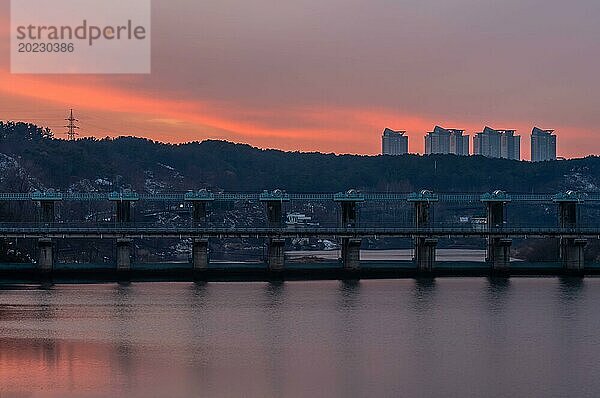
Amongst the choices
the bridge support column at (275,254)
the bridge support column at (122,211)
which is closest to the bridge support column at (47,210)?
the bridge support column at (122,211)

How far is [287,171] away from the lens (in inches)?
7180

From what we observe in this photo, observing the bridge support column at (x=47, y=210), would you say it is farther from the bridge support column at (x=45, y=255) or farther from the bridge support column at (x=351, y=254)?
the bridge support column at (x=351, y=254)

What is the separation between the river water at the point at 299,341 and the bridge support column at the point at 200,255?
173 inches

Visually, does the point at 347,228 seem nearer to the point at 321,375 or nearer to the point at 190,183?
the point at 321,375

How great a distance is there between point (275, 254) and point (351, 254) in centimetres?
525

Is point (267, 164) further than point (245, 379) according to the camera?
Yes

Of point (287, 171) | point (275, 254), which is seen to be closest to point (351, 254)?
point (275, 254)

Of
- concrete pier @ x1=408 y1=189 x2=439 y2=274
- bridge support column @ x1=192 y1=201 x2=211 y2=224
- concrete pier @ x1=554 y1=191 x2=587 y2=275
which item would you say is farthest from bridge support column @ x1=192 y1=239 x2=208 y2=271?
concrete pier @ x1=554 y1=191 x2=587 y2=275

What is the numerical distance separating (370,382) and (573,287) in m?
36.3

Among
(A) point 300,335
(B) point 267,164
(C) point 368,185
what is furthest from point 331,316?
(B) point 267,164

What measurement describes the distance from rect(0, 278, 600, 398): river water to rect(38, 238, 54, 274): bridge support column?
3.96 m

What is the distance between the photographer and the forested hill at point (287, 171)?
559 feet

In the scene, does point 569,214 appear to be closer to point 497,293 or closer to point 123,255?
point 497,293

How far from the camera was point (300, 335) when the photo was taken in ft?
166
